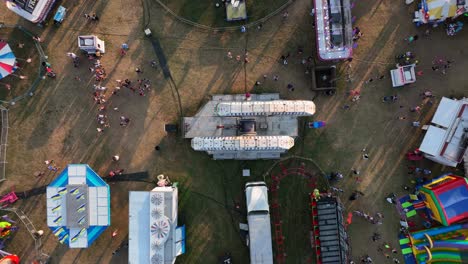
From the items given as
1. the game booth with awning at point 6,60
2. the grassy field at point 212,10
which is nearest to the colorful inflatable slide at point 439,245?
the grassy field at point 212,10

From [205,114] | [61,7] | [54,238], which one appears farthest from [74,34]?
[54,238]

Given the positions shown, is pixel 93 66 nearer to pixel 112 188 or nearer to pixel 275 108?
pixel 112 188

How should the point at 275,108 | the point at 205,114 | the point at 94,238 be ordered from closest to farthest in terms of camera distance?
the point at 275,108 → the point at 94,238 → the point at 205,114

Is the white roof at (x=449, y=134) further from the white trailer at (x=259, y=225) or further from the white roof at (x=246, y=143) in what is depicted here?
the white trailer at (x=259, y=225)

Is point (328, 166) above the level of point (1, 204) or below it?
above

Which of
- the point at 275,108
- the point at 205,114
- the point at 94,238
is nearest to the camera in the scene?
the point at 275,108

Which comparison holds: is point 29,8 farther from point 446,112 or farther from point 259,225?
point 446,112

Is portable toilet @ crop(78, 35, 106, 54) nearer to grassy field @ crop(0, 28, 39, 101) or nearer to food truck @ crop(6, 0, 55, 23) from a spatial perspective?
food truck @ crop(6, 0, 55, 23)
